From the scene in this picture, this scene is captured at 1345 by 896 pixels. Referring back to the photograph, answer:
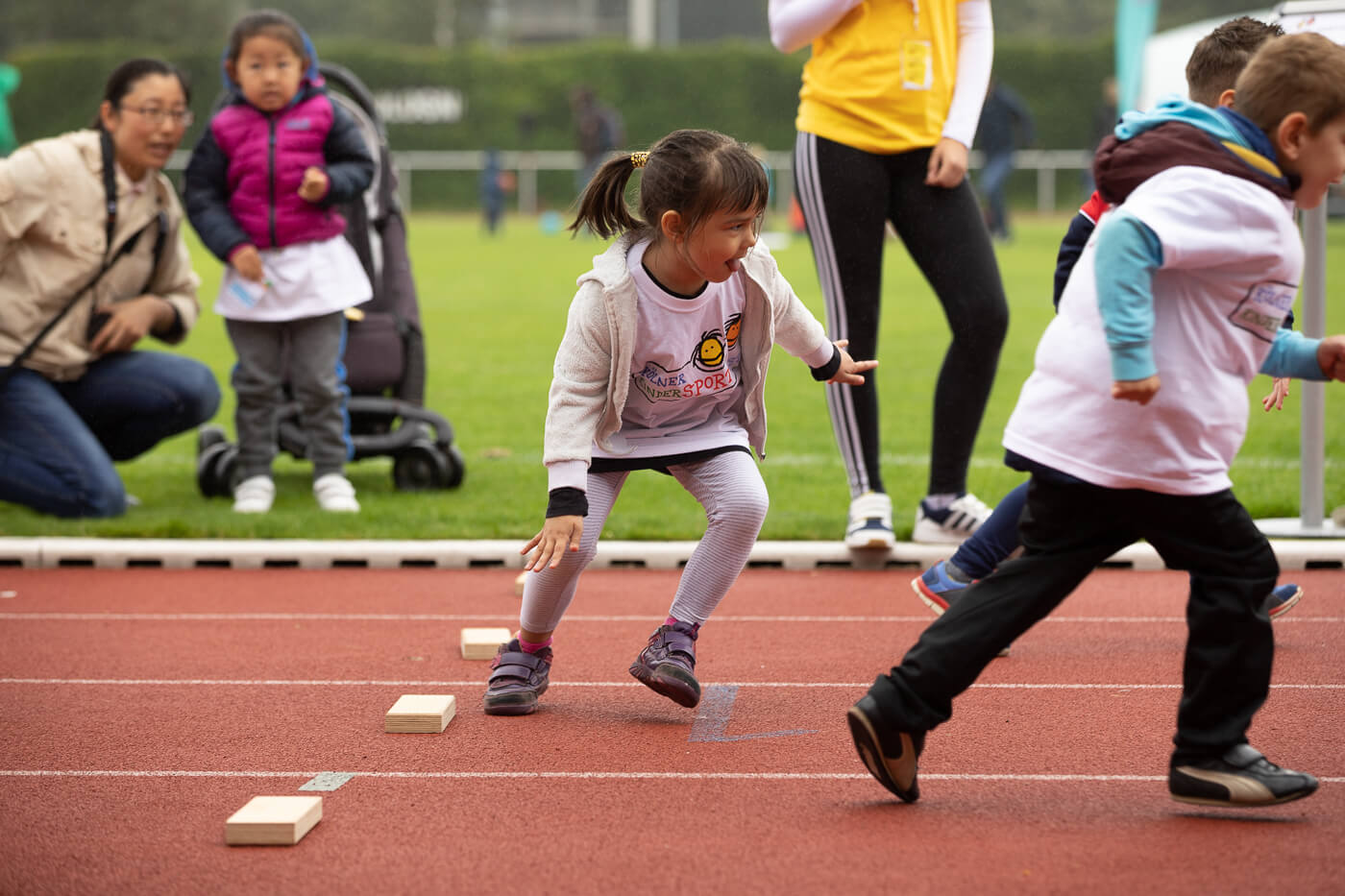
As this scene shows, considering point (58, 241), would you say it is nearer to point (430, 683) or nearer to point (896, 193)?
point (430, 683)

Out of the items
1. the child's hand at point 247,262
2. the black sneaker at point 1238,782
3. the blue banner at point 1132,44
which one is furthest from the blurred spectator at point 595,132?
the black sneaker at point 1238,782

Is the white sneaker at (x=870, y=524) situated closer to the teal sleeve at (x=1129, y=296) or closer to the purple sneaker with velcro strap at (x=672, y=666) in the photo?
the purple sneaker with velcro strap at (x=672, y=666)

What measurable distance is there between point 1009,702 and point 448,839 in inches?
61.0

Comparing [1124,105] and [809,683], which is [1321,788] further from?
[1124,105]

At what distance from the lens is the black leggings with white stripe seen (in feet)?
17.5

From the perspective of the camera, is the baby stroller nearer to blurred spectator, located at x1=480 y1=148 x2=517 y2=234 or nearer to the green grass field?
the green grass field

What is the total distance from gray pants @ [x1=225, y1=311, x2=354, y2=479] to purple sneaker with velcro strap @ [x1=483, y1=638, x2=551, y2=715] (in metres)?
2.78

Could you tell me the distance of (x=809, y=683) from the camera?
419 centimetres

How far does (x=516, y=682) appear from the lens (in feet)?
12.9

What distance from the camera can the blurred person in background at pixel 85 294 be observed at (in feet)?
20.4

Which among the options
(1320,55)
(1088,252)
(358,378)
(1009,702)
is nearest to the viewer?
(1320,55)

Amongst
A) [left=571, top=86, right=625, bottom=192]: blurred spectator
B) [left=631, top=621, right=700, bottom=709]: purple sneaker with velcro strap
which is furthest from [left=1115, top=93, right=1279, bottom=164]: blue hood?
[left=571, top=86, right=625, bottom=192]: blurred spectator

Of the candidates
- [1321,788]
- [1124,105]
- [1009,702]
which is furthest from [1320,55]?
[1124,105]

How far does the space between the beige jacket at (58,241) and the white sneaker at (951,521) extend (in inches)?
130
